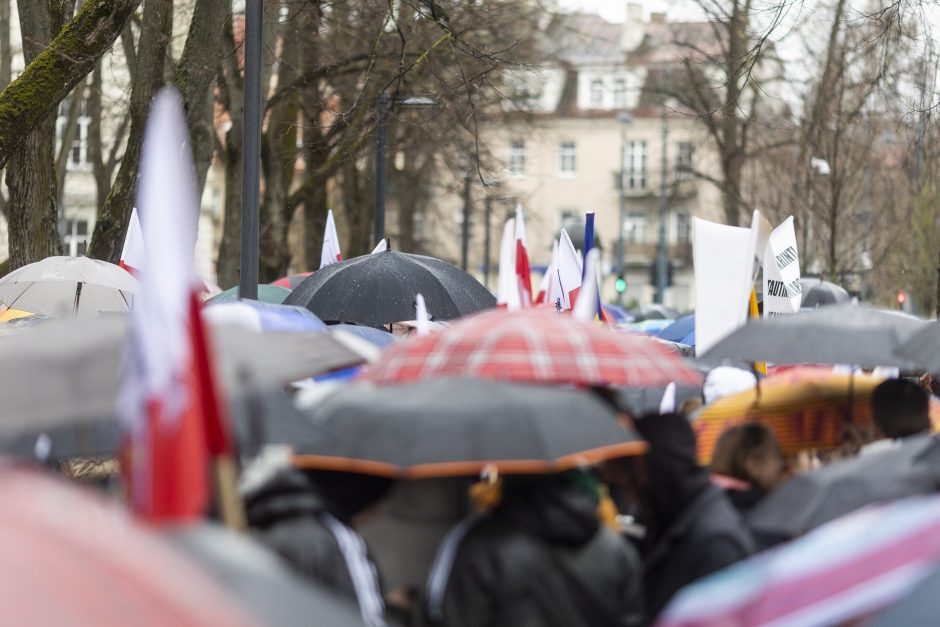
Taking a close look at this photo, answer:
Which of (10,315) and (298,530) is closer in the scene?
(298,530)

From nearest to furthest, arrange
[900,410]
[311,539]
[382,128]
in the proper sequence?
[311,539] → [900,410] → [382,128]

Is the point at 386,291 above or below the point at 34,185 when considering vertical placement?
below

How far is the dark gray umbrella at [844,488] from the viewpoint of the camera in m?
4.76

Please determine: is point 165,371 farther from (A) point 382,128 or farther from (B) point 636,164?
(B) point 636,164

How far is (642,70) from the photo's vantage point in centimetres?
8112

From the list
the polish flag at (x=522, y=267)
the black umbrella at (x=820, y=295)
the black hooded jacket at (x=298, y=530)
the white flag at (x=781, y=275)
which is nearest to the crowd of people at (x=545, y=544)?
the black hooded jacket at (x=298, y=530)

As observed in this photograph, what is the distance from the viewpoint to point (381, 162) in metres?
21.1

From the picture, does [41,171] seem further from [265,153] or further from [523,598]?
[523,598]

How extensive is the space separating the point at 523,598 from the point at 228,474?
1.11 m

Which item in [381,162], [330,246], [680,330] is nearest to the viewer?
[680,330]

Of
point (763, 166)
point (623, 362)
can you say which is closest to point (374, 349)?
point (623, 362)

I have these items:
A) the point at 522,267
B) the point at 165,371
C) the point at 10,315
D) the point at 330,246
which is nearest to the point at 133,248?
the point at 10,315

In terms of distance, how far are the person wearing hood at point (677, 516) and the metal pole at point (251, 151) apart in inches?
322

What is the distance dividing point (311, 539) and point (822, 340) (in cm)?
333
